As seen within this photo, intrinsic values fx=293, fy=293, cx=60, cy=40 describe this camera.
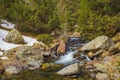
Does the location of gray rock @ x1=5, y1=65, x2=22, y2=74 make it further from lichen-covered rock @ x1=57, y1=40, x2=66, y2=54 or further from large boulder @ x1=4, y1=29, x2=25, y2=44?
large boulder @ x1=4, y1=29, x2=25, y2=44

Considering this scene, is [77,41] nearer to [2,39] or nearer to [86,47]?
[86,47]

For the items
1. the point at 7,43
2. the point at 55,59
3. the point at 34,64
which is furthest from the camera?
the point at 7,43

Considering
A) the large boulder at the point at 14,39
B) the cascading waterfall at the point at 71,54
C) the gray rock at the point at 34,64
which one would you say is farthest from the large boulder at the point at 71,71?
the large boulder at the point at 14,39

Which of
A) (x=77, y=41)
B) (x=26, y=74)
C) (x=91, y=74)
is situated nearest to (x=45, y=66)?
(x=26, y=74)

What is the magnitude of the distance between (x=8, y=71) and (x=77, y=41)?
15.1 meters

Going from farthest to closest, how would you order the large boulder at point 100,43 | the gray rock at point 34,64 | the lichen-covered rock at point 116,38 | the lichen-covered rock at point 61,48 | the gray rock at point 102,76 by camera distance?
1. the lichen-covered rock at point 116,38
2. the lichen-covered rock at point 61,48
3. the large boulder at point 100,43
4. the gray rock at point 34,64
5. the gray rock at point 102,76

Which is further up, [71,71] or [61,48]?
[61,48]

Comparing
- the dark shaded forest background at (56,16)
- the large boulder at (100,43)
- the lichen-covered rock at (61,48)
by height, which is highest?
the dark shaded forest background at (56,16)

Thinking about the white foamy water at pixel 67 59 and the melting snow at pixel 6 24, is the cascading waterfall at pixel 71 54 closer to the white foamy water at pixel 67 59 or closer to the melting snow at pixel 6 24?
the white foamy water at pixel 67 59

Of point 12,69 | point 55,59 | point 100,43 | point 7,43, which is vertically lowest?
point 12,69

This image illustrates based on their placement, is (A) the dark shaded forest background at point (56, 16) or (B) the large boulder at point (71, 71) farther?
(A) the dark shaded forest background at point (56, 16)

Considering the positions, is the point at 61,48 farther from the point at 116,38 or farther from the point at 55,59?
the point at 116,38

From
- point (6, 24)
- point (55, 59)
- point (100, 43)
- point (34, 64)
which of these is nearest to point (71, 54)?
point (55, 59)

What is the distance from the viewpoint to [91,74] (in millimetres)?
22938
